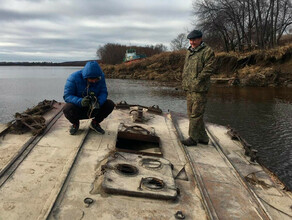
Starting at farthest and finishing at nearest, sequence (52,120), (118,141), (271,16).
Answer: (271,16) → (52,120) → (118,141)

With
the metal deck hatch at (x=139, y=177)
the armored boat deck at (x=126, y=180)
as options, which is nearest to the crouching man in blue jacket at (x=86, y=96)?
the armored boat deck at (x=126, y=180)

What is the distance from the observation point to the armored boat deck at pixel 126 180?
2.74m

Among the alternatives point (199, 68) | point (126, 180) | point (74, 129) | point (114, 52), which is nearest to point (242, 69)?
point (199, 68)

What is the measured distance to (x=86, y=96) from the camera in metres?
4.41

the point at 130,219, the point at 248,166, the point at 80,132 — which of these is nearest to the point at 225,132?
the point at 248,166

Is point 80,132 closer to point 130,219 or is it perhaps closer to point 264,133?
point 130,219

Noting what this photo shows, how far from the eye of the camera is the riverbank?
872 inches

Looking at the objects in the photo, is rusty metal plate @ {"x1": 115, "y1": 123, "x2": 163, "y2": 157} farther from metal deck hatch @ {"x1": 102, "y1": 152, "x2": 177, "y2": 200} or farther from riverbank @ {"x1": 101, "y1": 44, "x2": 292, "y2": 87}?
riverbank @ {"x1": 101, "y1": 44, "x2": 292, "y2": 87}

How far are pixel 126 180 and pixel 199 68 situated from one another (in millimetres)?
2286

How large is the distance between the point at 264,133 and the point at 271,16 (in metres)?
25.4

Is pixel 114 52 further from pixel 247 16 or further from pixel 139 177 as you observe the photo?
pixel 139 177

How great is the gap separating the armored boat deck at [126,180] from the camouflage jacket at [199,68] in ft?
3.20

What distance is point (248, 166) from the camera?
13.7 feet

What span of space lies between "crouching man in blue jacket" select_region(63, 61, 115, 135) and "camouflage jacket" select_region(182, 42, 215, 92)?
4.52ft
